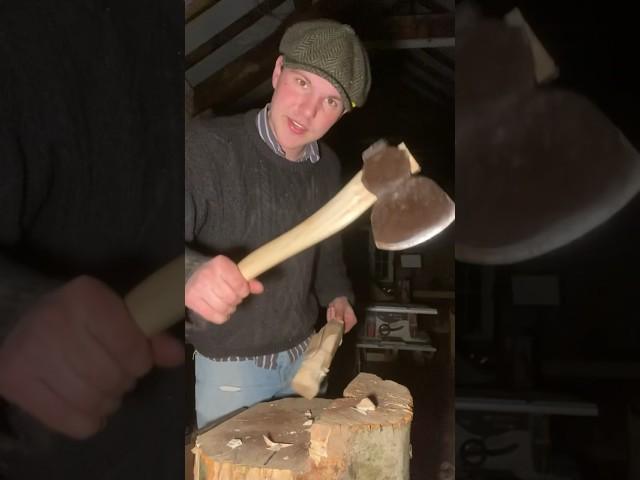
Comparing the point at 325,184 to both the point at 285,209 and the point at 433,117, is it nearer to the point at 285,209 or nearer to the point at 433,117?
A: the point at 285,209

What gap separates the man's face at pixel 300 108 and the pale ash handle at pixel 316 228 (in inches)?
4.0

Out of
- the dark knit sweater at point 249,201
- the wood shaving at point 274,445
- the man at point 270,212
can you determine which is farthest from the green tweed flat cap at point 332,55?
the wood shaving at point 274,445

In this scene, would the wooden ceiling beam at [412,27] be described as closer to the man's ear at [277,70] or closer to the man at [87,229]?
the man's ear at [277,70]

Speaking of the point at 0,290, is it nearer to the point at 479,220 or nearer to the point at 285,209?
the point at 285,209

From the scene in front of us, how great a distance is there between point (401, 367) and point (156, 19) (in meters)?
0.71

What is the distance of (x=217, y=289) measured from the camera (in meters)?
0.95

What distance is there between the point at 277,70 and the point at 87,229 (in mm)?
409

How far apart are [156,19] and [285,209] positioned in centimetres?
39

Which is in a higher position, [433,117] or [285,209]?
[433,117]

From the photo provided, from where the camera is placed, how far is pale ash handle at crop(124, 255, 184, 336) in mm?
974

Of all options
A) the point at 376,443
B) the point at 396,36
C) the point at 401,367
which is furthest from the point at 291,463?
the point at 396,36

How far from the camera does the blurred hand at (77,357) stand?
952mm

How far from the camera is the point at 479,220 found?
3.17 feet

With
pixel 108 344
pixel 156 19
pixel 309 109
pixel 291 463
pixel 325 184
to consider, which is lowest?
pixel 291 463
